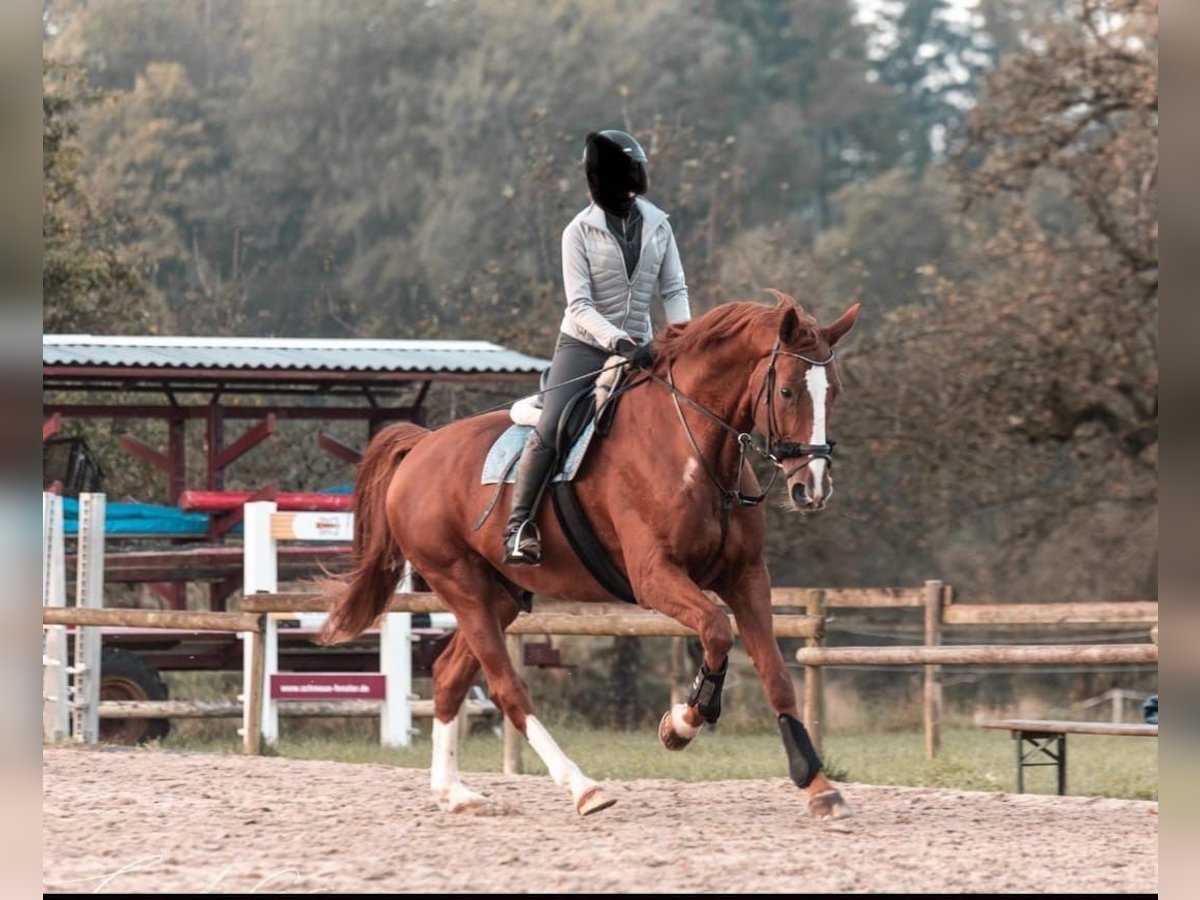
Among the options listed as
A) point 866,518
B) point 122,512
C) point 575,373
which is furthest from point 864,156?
point 575,373

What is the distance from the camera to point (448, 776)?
7.77 meters

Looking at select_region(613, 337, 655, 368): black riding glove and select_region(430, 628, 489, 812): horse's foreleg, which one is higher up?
select_region(613, 337, 655, 368): black riding glove

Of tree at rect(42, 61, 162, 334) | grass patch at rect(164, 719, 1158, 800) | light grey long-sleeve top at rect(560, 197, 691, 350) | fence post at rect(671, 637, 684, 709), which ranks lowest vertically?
grass patch at rect(164, 719, 1158, 800)

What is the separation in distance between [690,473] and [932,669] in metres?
6.53

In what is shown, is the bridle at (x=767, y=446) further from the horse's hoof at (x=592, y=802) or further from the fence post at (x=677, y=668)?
the fence post at (x=677, y=668)

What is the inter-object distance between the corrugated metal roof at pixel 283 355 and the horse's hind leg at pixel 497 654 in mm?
6963

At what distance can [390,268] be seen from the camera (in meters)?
42.6

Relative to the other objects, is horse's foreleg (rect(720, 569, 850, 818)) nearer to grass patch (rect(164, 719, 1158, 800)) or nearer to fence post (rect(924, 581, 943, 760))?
grass patch (rect(164, 719, 1158, 800))

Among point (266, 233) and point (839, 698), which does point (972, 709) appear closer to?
point (839, 698)

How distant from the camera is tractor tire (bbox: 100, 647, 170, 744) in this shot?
1416 cm

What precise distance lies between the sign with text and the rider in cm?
549

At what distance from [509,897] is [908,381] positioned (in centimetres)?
1714

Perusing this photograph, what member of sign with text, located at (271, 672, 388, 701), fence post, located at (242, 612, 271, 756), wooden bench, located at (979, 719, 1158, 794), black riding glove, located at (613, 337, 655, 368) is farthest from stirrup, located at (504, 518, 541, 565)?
sign with text, located at (271, 672, 388, 701)

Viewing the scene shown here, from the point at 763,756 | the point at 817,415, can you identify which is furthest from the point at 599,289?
the point at 763,756
